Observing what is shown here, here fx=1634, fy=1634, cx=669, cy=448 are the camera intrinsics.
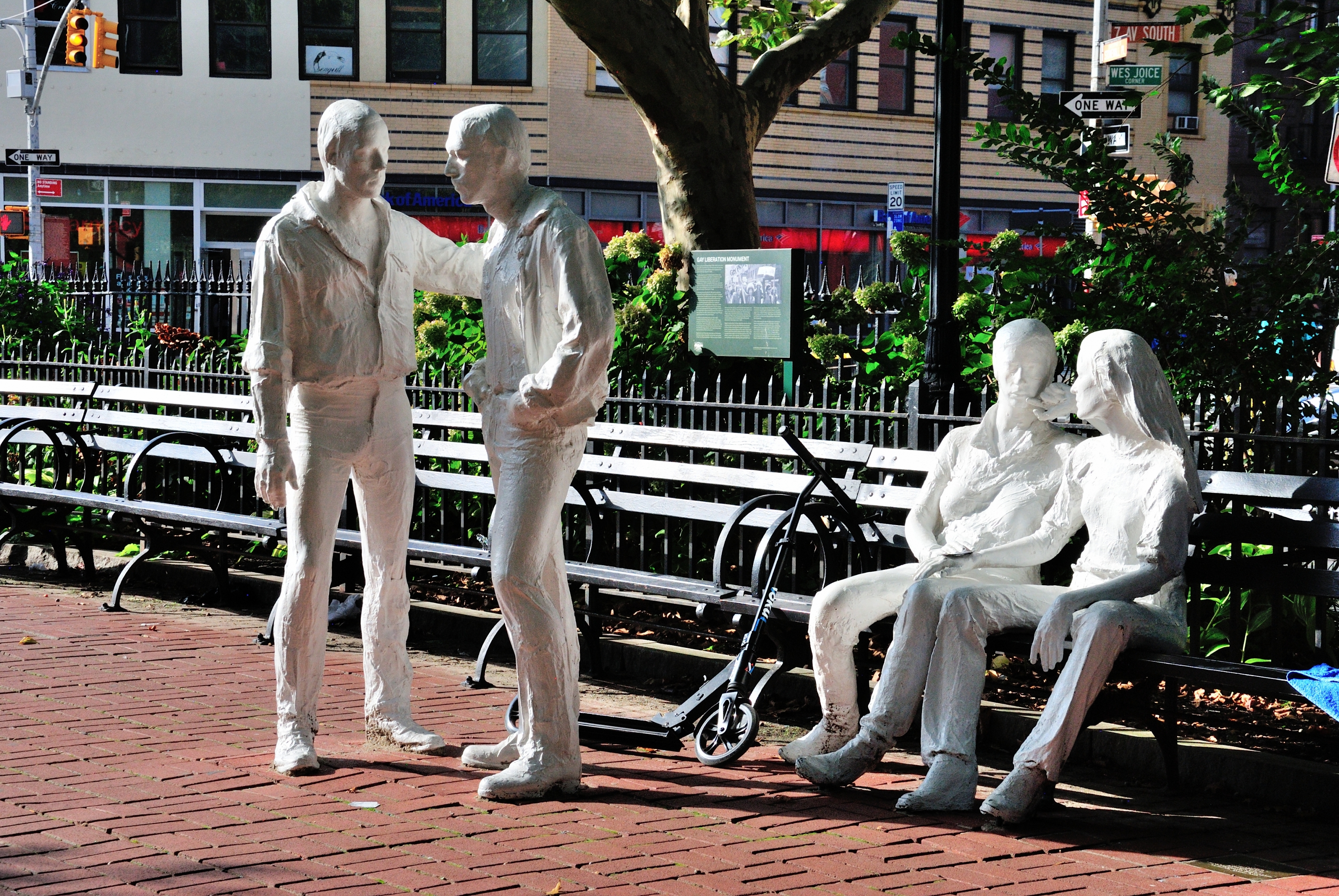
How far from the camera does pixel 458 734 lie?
19.9ft

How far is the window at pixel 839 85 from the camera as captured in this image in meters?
32.1

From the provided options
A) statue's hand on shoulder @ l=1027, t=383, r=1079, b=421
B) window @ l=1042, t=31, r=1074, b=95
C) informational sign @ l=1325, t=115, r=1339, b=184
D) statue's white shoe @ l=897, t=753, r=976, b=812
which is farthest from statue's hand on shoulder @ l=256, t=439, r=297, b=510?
window @ l=1042, t=31, r=1074, b=95

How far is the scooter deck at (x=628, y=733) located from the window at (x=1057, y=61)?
3093cm

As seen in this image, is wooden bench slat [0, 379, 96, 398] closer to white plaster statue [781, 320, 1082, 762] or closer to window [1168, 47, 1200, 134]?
white plaster statue [781, 320, 1082, 762]

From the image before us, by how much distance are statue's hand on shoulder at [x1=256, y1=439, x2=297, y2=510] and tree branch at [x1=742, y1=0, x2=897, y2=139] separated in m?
6.18

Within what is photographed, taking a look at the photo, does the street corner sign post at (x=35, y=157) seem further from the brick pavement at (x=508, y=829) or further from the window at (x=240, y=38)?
the brick pavement at (x=508, y=829)

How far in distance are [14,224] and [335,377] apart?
2413cm

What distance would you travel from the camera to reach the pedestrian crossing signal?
2684 centimetres

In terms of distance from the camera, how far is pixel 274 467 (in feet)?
17.9

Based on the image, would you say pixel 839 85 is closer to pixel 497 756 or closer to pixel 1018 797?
pixel 497 756

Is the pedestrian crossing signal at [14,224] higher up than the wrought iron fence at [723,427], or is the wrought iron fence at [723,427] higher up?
the pedestrian crossing signal at [14,224]

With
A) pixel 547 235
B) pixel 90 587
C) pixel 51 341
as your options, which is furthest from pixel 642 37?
pixel 51 341

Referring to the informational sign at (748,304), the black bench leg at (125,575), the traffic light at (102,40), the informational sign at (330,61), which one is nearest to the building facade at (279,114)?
the informational sign at (330,61)

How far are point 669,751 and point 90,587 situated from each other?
505 cm
